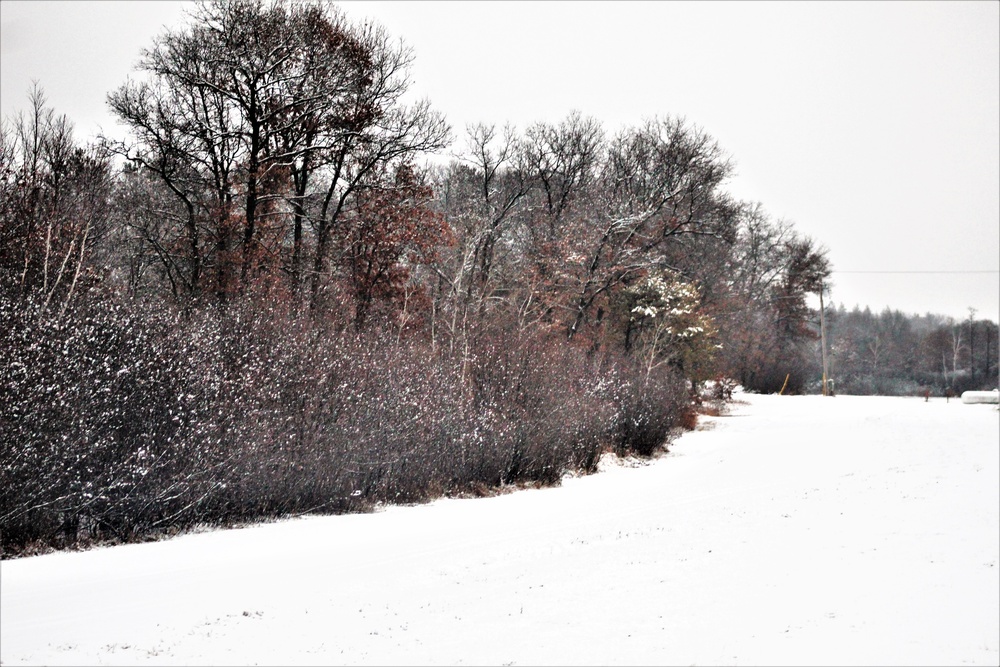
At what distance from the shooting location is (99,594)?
24.2 feet

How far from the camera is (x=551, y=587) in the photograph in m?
8.73

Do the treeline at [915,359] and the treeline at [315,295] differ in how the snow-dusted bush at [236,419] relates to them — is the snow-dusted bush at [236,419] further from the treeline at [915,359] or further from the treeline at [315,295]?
the treeline at [915,359]

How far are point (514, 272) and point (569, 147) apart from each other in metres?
9.83

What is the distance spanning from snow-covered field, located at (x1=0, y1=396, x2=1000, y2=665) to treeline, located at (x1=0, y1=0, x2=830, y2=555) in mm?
922

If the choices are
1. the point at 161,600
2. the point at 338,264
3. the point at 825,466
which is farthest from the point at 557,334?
the point at 161,600

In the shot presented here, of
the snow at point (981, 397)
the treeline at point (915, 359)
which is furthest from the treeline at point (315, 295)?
the treeline at point (915, 359)

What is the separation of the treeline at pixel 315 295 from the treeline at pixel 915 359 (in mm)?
30318

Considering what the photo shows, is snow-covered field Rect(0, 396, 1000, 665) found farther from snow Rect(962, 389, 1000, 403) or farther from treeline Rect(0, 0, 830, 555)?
snow Rect(962, 389, 1000, 403)

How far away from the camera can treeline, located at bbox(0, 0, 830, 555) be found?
991 centimetres

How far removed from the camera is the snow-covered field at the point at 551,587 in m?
6.83

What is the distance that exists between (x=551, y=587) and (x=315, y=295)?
40.0ft

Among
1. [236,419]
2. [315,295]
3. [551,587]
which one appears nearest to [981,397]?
[315,295]

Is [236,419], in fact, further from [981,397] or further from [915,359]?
[915,359]

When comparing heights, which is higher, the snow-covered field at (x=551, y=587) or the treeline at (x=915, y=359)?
the treeline at (x=915, y=359)
